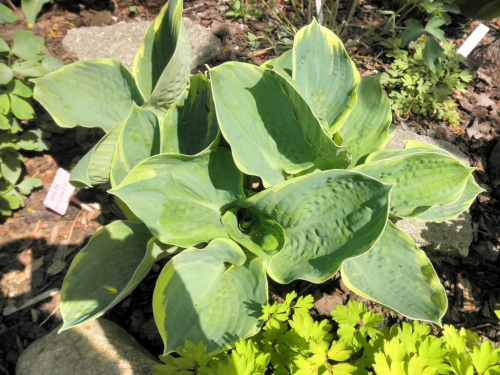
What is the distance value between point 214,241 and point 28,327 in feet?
3.71

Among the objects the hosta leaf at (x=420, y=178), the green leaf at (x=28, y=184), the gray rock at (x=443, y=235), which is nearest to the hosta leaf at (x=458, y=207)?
the hosta leaf at (x=420, y=178)

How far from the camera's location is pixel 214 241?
1459 millimetres

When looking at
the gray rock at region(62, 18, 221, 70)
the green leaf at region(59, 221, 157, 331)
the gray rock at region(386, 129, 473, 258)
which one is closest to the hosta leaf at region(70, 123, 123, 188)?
the green leaf at region(59, 221, 157, 331)

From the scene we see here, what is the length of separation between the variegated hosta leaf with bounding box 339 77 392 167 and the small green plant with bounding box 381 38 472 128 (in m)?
0.88

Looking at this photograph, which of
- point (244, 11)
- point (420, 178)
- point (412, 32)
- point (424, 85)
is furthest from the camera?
point (244, 11)

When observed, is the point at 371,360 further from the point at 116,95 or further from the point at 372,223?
the point at 116,95

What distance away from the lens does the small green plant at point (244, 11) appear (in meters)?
2.93

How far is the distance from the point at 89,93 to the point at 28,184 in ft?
2.22

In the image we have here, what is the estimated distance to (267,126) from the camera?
157 cm

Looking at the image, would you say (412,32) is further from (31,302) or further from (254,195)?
(31,302)

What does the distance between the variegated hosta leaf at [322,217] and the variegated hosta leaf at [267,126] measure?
6.3 inches

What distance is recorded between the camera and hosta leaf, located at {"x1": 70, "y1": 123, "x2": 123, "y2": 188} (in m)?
1.66

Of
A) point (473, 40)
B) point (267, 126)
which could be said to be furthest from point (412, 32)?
point (267, 126)

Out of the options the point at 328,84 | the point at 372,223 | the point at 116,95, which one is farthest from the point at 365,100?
the point at 116,95
